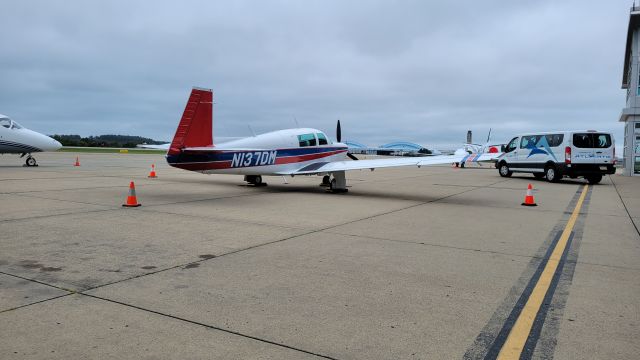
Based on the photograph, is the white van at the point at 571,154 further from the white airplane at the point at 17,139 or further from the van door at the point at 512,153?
the white airplane at the point at 17,139

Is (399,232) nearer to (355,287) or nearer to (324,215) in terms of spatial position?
(324,215)

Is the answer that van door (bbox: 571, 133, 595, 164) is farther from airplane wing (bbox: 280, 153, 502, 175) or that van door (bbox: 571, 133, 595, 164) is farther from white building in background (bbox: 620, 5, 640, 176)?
white building in background (bbox: 620, 5, 640, 176)

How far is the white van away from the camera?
20188 mm

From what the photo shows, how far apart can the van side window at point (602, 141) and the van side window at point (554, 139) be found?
1.33 metres

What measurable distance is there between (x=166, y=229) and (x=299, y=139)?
8.24 metres

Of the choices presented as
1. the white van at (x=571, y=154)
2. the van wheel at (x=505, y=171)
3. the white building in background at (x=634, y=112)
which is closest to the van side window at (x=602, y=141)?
the white van at (x=571, y=154)

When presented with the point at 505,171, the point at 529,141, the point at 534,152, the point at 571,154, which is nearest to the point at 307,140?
the point at 571,154

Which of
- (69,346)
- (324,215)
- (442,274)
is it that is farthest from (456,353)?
(324,215)

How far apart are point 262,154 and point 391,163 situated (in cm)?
401

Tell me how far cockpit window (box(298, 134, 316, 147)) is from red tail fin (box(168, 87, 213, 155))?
343 cm

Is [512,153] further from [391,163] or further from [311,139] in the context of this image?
[311,139]

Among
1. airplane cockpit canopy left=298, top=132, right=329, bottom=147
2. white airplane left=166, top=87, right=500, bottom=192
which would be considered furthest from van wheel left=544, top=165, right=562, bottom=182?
airplane cockpit canopy left=298, top=132, right=329, bottom=147

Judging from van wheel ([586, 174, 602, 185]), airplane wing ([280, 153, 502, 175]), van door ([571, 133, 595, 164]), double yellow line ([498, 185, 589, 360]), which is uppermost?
van door ([571, 133, 595, 164])

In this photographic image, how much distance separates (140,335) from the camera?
3.46 m
